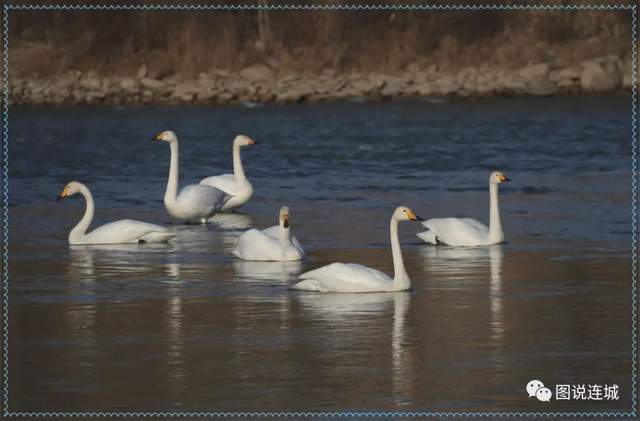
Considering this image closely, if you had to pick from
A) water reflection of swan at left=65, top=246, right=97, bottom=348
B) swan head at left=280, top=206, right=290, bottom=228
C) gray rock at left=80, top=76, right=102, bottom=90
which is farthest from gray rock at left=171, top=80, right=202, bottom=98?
swan head at left=280, top=206, right=290, bottom=228

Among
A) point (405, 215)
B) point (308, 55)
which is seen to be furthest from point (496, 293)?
point (308, 55)

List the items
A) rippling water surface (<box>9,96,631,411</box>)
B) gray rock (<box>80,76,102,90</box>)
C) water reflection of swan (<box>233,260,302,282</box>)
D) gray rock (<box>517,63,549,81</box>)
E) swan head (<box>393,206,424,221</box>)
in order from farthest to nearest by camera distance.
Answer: gray rock (<box>517,63,549,81</box>) < gray rock (<box>80,76,102,90</box>) < water reflection of swan (<box>233,260,302,282</box>) < swan head (<box>393,206,424,221</box>) < rippling water surface (<box>9,96,631,411</box>)

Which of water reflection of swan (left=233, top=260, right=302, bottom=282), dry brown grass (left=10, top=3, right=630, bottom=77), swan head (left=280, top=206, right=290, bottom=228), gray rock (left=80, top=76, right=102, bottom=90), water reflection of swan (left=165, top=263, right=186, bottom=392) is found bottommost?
water reflection of swan (left=165, top=263, right=186, bottom=392)

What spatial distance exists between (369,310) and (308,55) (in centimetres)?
3710

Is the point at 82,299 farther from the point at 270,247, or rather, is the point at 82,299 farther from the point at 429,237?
the point at 429,237

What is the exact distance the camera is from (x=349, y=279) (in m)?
14.6

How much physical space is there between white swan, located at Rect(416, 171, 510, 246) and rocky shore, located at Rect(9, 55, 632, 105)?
1194 inches

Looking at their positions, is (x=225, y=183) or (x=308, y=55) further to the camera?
(x=308, y=55)

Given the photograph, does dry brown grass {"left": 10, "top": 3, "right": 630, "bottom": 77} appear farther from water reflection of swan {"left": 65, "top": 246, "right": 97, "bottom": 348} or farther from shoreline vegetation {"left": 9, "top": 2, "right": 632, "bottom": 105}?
water reflection of swan {"left": 65, "top": 246, "right": 97, "bottom": 348}

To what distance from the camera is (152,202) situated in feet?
78.2

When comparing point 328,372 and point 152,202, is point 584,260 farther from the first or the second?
point 152,202

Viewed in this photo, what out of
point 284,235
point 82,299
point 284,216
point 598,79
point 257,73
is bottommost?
point 82,299

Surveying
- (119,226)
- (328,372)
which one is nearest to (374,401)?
(328,372)

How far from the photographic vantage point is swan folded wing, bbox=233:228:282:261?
1675cm
